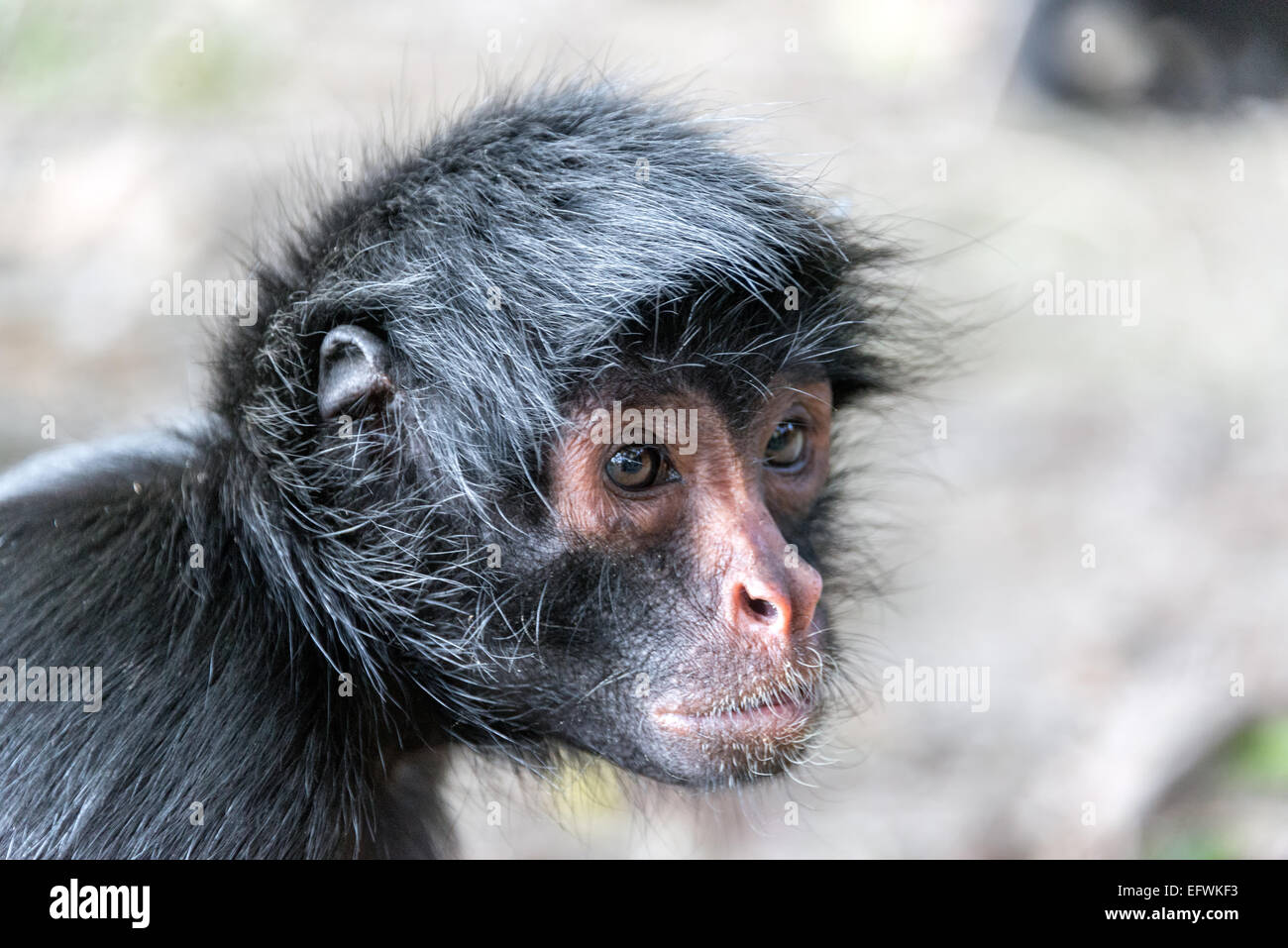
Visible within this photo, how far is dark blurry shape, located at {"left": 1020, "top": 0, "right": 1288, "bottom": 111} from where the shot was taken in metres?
14.2

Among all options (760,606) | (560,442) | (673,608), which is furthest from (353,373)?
(760,606)

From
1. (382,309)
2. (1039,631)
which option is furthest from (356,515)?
(1039,631)

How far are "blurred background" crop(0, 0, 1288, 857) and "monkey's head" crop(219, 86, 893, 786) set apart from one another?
0.74 metres

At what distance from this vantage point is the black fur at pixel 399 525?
4.00 m

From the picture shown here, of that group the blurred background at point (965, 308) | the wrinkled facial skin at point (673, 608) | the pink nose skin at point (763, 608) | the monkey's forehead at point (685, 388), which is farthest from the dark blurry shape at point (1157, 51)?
the pink nose skin at point (763, 608)

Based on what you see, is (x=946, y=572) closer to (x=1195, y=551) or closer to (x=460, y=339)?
(x=1195, y=551)

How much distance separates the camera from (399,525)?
4449 millimetres

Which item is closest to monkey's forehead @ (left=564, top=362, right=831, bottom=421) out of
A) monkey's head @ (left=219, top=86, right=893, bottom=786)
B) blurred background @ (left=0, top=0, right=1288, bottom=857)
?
monkey's head @ (left=219, top=86, right=893, bottom=786)

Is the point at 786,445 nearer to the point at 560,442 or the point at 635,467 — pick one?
the point at 635,467

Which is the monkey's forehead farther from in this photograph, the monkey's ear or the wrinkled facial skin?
the monkey's ear

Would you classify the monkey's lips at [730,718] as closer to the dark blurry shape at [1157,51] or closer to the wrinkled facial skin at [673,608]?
the wrinkled facial skin at [673,608]

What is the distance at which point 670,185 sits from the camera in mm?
4414

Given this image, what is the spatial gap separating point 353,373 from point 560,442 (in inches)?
29.6

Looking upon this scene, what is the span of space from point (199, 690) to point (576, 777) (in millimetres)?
1673
